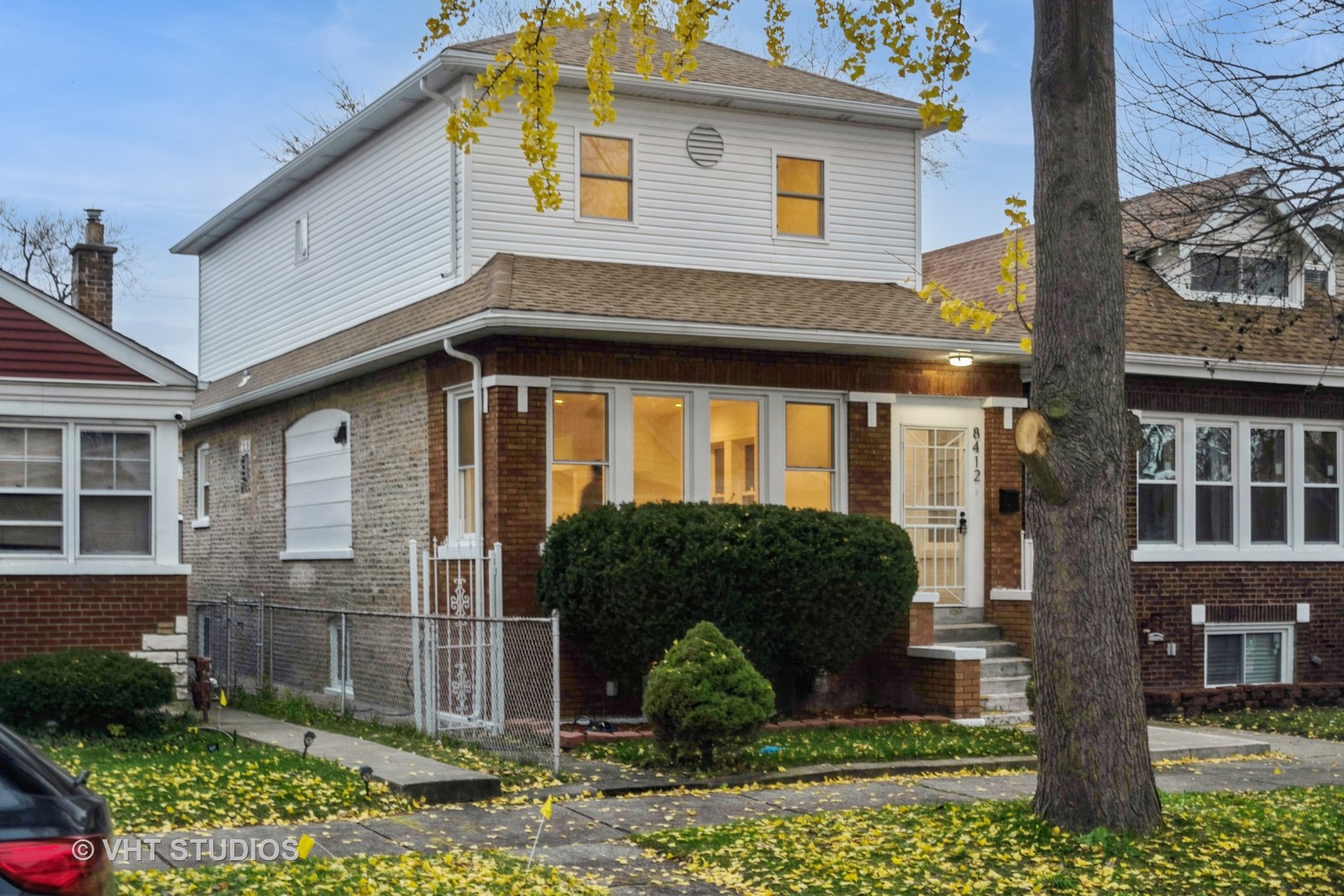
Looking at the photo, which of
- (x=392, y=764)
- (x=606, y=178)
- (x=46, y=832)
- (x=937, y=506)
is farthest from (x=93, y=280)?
(x=46, y=832)

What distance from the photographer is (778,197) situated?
18094 mm

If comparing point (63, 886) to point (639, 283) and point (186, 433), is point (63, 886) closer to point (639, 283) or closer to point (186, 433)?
point (639, 283)

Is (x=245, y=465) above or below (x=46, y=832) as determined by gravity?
above

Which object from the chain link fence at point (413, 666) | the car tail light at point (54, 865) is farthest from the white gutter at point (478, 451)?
the car tail light at point (54, 865)

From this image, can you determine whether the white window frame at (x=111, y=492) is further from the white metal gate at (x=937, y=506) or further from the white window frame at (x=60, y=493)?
the white metal gate at (x=937, y=506)

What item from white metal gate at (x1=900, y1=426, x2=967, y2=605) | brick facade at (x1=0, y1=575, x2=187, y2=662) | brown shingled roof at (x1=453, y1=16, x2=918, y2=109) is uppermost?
brown shingled roof at (x1=453, y1=16, x2=918, y2=109)

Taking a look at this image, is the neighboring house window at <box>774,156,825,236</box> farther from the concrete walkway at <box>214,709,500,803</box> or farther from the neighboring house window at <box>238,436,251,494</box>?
the neighboring house window at <box>238,436,251,494</box>

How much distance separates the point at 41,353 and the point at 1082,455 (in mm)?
10711

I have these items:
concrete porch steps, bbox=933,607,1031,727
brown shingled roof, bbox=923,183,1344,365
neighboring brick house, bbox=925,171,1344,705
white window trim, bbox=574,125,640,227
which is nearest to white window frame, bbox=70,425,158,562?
white window trim, bbox=574,125,640,227

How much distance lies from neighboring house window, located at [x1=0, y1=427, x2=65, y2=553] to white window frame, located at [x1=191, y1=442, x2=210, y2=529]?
26.7 ft

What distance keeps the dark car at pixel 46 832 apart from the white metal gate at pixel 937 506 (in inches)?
528

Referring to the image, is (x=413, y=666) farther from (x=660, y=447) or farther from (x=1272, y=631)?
(x=1272, y=631)

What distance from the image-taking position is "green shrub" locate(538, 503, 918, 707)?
45.8 feet

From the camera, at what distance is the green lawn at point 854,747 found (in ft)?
41.7
